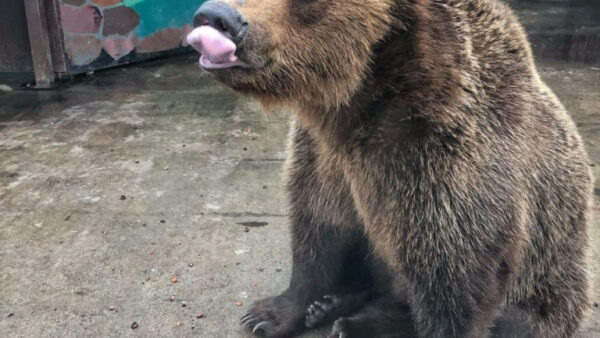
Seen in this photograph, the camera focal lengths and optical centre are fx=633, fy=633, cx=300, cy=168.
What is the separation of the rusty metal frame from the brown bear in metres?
4.42

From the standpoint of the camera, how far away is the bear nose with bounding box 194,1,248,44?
1.67 metres

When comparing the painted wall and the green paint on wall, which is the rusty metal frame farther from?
the green paint on wall

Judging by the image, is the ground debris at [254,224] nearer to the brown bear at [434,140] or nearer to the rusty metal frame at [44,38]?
→ the brown bear at [434,140]

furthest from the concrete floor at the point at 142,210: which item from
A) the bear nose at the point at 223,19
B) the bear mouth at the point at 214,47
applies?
the bear nose at the point at 223,19

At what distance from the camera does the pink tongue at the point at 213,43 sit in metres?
1.70

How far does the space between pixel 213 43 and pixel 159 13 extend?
5598mm

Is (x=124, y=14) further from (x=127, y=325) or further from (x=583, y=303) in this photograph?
(x=583, y=303)

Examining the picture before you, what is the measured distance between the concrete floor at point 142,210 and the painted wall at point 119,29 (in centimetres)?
73

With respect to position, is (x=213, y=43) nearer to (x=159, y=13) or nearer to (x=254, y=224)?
(x=254, y=224)

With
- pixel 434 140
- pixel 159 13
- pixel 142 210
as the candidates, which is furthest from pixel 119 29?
pixel 434 140

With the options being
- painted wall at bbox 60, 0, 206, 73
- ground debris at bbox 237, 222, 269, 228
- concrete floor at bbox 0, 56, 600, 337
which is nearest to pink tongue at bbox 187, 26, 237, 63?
concrete floor at bbox 0, 56, 600, 337

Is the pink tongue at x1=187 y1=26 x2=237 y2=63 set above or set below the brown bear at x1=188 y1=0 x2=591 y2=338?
above

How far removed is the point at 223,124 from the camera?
203 inches

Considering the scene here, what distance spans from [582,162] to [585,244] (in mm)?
344
